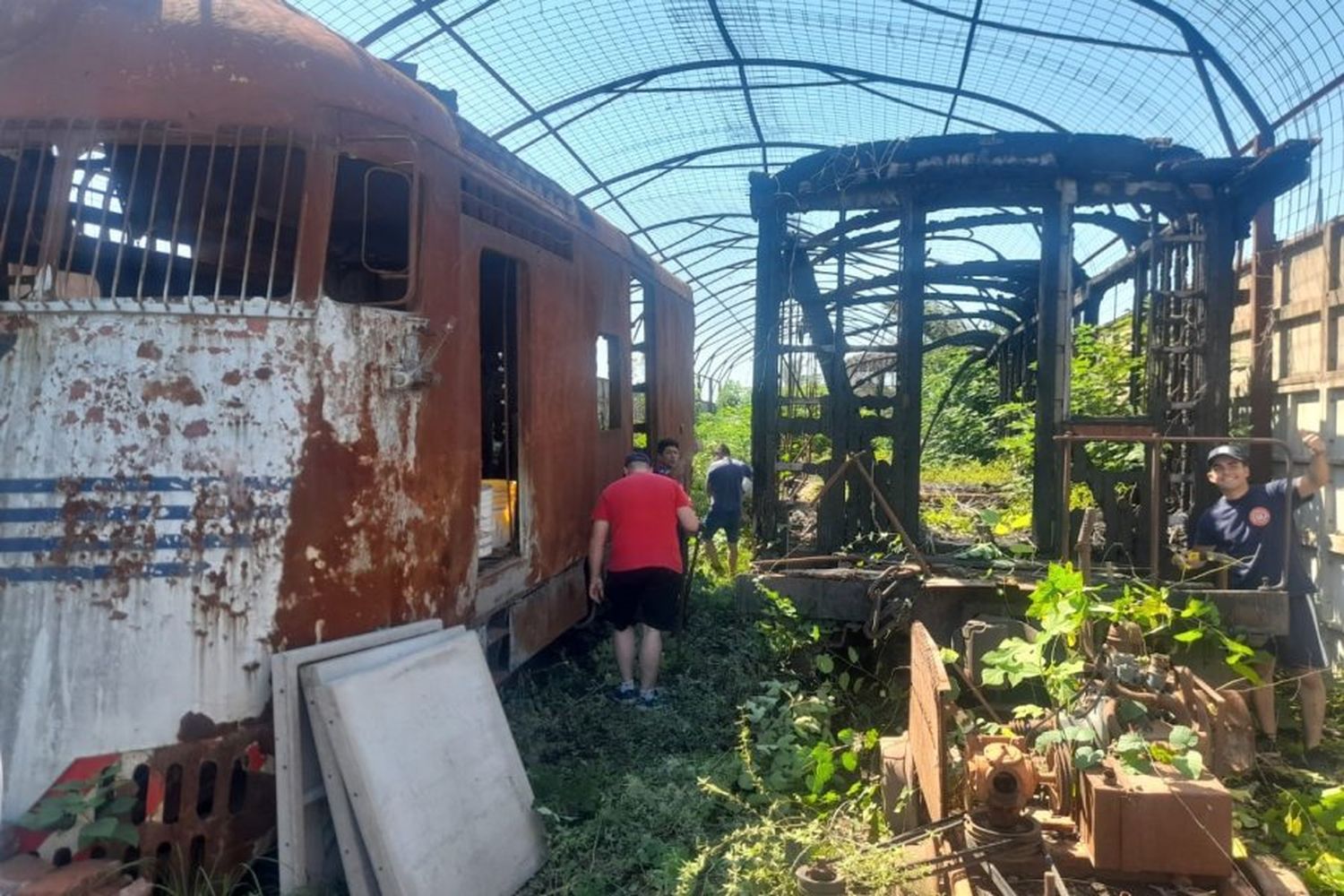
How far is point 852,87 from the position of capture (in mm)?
9625

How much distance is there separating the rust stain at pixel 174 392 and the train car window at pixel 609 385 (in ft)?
12.5

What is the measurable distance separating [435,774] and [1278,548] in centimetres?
465

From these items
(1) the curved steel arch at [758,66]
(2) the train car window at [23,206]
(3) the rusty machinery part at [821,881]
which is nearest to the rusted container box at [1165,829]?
(3) the rusty machinery part at [821,881]

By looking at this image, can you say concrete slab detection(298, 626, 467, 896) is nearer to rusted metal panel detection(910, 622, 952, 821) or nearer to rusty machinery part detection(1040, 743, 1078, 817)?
rusted metal panel detection(910, 622, 952, 821)

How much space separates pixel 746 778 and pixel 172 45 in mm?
3937

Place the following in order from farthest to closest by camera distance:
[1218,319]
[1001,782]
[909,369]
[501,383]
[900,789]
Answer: [909,369] < [1218,319] < [501,383] < [900,789] < [1001,782]

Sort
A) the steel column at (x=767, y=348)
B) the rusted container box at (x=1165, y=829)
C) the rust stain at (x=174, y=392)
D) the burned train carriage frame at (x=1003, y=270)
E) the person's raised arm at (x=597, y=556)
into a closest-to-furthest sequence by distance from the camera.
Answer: the rusted container box at (x=1165, y=829) → the rust stain at (x=174, y=392) → the person's raised arm at (x=597, y=556) → the burned train carriage frame at (x=1003, y=270) → the steel column at (x=767, y=348)

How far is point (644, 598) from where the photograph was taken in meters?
6.00

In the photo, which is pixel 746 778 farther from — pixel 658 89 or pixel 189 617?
pixel 658 89

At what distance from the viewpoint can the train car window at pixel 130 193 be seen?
11.6ft

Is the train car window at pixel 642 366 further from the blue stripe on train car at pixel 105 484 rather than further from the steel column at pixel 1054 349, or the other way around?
the blue stripe on train car at pixel 105 484

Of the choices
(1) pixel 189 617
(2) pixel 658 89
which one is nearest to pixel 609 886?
(1) pixel 189 617

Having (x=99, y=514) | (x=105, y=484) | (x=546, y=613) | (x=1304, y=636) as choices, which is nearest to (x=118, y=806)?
(x=99, y=514)

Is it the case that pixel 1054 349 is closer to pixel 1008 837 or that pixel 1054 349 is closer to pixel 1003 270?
pixel 1003 270
